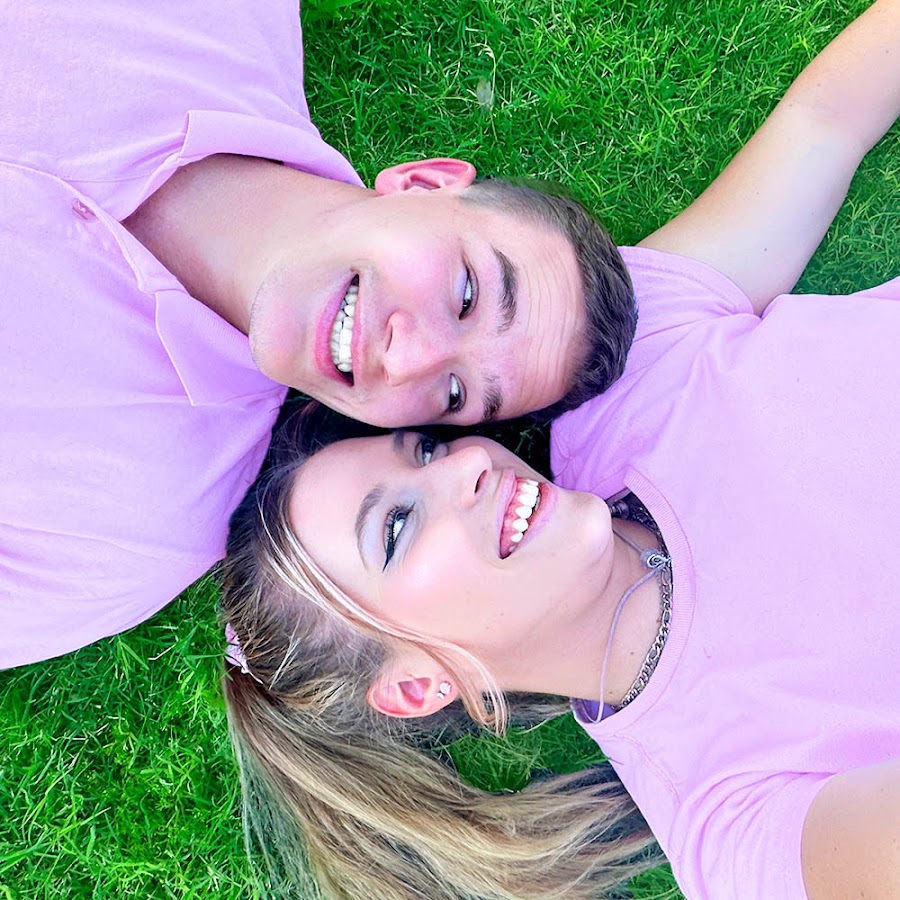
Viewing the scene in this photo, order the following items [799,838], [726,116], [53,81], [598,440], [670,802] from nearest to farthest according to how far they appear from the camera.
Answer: [799,838]
[53,81]
[670,802]
[598,440]
[726,116]

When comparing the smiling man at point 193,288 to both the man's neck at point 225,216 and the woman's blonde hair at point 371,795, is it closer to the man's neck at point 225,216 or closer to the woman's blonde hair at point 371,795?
the man's neck at point 225,216

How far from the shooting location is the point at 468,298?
2182 mm

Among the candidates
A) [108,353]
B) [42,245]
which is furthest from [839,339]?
[42,245]

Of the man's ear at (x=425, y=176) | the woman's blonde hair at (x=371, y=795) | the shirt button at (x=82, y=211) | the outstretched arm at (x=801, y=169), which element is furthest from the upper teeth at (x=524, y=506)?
the shirt button at (x=82, y=211)

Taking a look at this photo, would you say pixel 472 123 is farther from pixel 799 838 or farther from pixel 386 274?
pixel 799 838

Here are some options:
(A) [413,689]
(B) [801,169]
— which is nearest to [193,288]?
(A) [413,689]

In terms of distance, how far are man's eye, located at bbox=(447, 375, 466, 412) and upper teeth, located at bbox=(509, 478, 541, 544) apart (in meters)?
0.30

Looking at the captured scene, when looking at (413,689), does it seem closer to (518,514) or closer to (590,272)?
(518,514)

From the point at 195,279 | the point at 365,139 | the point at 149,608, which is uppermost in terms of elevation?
the point at 365,139

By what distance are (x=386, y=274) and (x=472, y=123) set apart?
1376 mm

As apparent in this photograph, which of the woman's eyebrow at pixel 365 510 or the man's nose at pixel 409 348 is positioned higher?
the man's nose at pixel 409 348

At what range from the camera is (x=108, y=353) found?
7.56ft

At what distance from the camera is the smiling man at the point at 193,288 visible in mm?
2154

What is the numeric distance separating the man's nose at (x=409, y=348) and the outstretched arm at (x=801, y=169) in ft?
3.47
